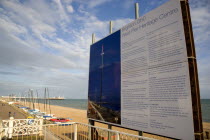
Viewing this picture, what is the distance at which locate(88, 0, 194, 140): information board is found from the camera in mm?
3554

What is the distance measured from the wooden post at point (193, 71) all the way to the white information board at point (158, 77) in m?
0.08

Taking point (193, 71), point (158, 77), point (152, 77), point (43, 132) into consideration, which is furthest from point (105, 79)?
point (43, 132)

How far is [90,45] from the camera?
813 cm

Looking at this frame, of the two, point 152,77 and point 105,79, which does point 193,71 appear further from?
point 105,79

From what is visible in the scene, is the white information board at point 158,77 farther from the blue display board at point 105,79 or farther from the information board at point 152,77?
the blue display board at point 105,79

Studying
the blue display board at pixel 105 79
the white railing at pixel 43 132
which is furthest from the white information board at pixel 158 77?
the white railing at pixel 43 132

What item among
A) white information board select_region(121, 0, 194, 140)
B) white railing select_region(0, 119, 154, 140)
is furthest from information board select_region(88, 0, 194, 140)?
white railing select_region(0, 119, 154, 140)

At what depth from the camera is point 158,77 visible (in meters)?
4.05

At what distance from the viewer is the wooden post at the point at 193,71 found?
326cm

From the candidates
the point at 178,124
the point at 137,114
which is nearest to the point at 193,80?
the point at 178,124

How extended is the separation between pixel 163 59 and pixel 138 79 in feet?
3.40

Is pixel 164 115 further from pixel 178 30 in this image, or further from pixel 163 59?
pixel 178 30

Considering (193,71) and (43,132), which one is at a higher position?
(193,71)

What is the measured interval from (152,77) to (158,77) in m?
0.20
